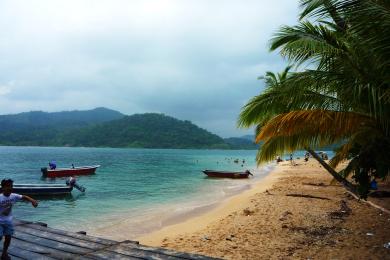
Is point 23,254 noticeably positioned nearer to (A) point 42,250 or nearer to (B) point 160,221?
(A) point 42,250

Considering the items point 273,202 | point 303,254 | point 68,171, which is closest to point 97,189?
point 68,171

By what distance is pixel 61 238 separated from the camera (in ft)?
22.5

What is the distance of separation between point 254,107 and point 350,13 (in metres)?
3.83

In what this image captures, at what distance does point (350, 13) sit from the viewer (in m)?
4.97

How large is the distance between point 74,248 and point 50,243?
634 mm

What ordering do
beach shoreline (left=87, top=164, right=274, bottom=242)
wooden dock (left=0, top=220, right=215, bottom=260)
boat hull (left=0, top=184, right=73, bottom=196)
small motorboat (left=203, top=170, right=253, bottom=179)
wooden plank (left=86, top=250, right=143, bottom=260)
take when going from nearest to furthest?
1. wooden plank (left=86, top=250, right=143, bottom=260)
2. wooden dock (left=0, top=220, right=215, bottom=260)
3. beach shoreline (left=87, top=164, right=274, bottom=242)
4. boat hull (left=0, top=184, right=73, bottom=196)
5. small motorboat (left=203, top=170, right=253, bottom=179)

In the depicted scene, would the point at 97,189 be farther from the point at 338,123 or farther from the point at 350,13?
the point at 350,13

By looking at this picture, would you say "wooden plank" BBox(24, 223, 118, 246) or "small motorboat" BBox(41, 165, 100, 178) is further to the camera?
"small motorboat" BBox(41, 165, 100, 178)

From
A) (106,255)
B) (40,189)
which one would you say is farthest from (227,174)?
(106,255)

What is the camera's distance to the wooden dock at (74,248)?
5816mm

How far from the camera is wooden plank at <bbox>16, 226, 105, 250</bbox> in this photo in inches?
251

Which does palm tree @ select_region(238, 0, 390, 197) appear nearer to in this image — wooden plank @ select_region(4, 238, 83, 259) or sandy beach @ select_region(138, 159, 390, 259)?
sandy beach @ select_region(138, 159, 390, 259)

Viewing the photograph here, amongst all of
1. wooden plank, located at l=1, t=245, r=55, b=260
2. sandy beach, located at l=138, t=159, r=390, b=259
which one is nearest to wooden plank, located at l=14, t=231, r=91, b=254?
wooden plank, located at l=1, t=245, r=55, b=260

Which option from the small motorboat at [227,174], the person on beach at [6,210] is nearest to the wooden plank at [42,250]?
the person on beach at [6,210]
